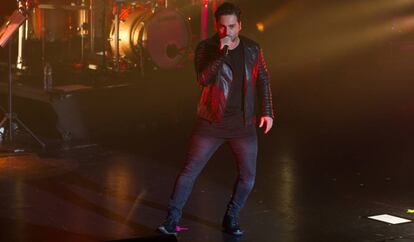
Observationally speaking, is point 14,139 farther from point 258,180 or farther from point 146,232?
point 146,232

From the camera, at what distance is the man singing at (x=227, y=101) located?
6.46 meters

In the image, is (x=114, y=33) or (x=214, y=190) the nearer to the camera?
(x=214, y=190)

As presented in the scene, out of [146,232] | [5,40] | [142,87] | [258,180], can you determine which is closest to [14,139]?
[5,40]

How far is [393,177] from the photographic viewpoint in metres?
9.24

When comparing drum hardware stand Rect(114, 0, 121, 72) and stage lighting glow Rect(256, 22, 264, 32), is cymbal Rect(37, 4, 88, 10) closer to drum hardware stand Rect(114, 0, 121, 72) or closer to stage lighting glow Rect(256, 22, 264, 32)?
drum hardware stand Rect(114, 0, 121, 72)

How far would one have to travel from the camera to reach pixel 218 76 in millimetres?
6484

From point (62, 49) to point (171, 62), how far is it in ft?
7.13

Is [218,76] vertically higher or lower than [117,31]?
lower

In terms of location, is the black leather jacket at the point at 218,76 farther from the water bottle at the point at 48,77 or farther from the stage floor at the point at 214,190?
the water bottle at the point at 48,77

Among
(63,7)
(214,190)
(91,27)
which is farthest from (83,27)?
(214,190)

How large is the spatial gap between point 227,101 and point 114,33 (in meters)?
8.17

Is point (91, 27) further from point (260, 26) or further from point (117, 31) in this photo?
point (260, 26)

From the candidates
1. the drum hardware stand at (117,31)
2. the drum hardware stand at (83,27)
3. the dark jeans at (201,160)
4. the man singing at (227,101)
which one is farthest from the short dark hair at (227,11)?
the drum hardware stand at (83,27)

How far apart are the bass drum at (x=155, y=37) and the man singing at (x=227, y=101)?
24.6ft
